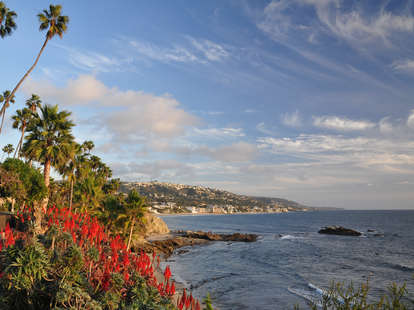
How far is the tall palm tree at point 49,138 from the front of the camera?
29.8 metres

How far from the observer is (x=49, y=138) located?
30.5 meters

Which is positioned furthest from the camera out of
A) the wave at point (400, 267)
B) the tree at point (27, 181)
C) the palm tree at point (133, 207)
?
the wave at point (400, 267)

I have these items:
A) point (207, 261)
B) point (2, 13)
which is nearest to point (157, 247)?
point (207, 261)

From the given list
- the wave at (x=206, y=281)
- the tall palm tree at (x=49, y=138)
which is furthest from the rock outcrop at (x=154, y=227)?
the tall palm tree at (x=49, y=138)

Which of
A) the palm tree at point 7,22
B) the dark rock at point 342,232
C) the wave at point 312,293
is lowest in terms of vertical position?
the dark rock at point 342,232

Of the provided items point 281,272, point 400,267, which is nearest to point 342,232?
point 400,267

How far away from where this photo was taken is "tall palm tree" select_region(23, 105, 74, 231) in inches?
1172

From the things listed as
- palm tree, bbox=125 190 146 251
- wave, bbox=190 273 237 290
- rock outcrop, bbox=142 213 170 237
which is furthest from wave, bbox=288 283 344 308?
rock outcrop, bbox=142 213 170 237

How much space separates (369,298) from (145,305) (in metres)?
24.2

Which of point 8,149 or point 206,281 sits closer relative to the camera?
point 206,281

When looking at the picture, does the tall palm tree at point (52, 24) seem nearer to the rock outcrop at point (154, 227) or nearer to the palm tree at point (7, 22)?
the palm tree at point (7, 22)

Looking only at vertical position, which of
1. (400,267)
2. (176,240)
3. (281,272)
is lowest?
(176,240)

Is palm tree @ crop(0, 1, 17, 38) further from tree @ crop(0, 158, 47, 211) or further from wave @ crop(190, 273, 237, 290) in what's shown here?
wave @ crop(190, 273, 237, 290)

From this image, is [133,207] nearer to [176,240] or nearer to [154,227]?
[176,240]
